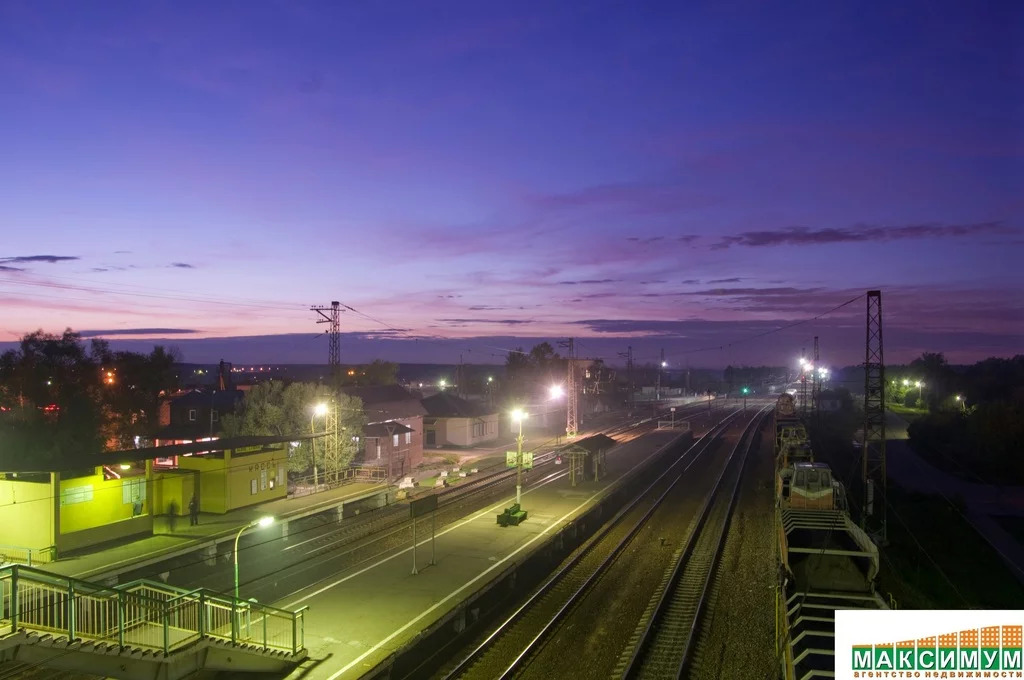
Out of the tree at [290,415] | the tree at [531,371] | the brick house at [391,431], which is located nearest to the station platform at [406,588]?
the tree at [290,415]

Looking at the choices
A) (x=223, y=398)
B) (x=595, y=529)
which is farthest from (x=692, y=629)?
(x=223, y=398)

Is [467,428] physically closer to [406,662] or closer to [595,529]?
[595,529]

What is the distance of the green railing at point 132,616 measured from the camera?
10.1 m

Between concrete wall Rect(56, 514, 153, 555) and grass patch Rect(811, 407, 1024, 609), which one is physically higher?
concrete wall Rect(56, 514, 153, 555)

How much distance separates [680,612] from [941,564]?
1412 cm

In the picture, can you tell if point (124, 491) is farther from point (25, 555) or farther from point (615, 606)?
point (615, 606)

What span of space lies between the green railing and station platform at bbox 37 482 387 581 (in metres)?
4.66

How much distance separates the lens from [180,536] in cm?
2202

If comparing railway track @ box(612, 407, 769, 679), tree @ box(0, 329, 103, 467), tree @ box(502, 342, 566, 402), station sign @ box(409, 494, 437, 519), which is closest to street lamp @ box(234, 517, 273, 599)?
station sign @ box(409, 494, 437, 519)

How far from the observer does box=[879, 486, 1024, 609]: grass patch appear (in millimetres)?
19891

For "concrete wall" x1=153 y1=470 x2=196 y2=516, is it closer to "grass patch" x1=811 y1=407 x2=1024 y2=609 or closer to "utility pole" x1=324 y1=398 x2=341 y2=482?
"utility pole" x1=324 y1=398 x2=341 y2=482

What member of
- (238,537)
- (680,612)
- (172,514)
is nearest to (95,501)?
(172,514)

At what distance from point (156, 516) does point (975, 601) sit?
27619 millimetres

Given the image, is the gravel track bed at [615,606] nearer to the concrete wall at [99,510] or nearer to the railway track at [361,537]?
the railway track at [361,537]
